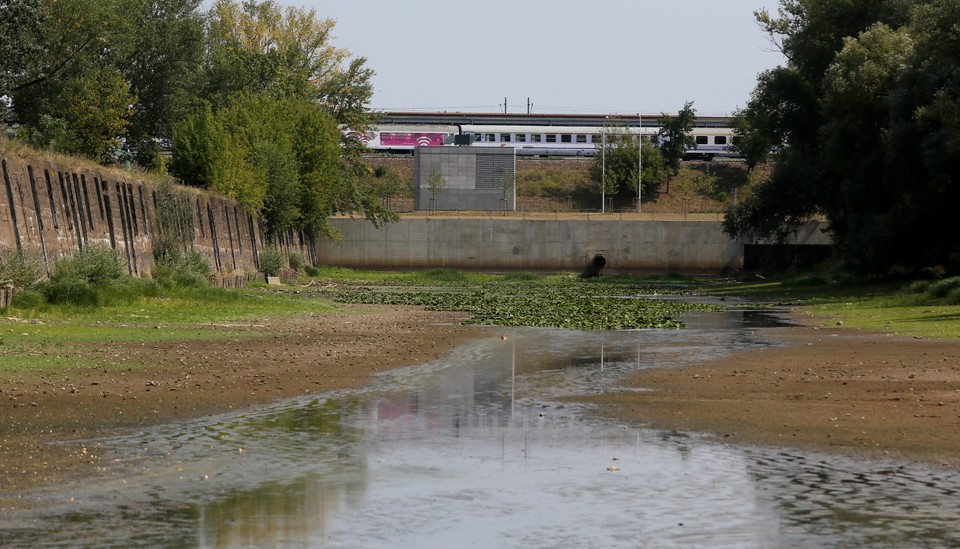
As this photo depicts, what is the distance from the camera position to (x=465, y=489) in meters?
11.9

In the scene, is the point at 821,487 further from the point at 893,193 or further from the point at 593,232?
the point at 593,232

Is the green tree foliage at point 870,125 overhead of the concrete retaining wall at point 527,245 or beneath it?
overhead

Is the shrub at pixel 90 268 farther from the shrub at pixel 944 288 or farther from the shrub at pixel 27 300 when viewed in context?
the shrub at pixel 944 288

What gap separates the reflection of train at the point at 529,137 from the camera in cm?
12925

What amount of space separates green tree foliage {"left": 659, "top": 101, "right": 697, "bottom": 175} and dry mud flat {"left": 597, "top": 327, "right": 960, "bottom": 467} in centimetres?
10534

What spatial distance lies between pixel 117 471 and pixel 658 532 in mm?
5381

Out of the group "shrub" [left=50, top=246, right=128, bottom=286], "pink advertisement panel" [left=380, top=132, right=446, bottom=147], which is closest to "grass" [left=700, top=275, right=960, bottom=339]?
"shrub" [left=50, top=246, right=128, bottom=286]

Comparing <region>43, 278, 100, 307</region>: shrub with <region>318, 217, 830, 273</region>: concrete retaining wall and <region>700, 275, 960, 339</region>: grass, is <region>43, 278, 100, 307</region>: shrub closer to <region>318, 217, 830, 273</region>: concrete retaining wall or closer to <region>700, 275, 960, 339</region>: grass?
<region>700, 275, 960, 339</region>: grass

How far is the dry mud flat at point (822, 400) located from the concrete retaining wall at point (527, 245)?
226ft

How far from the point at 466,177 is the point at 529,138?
20277mm

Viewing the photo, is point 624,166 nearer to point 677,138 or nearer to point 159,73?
point 677,138

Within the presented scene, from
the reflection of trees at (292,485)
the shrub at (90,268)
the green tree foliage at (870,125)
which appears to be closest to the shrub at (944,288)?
the green tree foliage at (870,125)

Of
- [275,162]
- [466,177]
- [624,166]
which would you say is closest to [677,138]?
[624,166]

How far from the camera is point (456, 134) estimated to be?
427 feet
